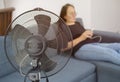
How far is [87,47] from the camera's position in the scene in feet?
7.25

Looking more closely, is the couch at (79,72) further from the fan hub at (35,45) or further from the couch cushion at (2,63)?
the fan hub at (35,45)

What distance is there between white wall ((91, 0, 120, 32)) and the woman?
0.97 meters

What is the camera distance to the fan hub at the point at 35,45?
1158mm

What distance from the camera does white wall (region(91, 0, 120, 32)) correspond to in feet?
10.9

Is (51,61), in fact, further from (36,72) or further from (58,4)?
(58,4)

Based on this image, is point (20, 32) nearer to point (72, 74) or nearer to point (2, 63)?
point (2, 63)

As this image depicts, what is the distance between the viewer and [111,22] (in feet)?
11.2

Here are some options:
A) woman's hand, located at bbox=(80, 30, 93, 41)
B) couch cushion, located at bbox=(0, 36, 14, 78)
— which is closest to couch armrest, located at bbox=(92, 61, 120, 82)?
woman's hand, located at bbox=(80, 30, 93, 41)

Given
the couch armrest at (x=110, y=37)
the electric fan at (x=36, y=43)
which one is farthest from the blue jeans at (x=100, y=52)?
the electric fan at (x=36, y=43)

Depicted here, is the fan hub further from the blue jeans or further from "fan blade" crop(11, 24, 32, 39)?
the blue jeans

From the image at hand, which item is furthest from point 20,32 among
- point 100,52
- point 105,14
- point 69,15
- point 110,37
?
point 105,14

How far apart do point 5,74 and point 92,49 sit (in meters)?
0.82

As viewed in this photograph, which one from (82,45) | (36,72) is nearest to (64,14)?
(82,45)

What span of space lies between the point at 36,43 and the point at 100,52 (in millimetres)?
1068
